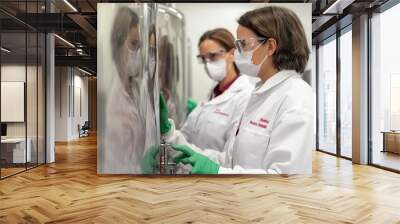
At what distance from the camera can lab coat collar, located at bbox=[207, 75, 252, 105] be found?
659cm

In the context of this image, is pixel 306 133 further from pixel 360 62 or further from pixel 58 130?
pixel 58 130

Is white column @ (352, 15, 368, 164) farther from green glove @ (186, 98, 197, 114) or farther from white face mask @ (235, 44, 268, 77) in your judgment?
green glove @ (186, 98, 197, 114)

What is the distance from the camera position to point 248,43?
6590 mm

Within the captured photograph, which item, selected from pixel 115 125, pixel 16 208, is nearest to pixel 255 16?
pixel 115 125

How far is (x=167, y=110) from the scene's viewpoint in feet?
21.9

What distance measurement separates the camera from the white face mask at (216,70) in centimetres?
660

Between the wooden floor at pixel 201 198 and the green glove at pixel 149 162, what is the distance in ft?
0.51

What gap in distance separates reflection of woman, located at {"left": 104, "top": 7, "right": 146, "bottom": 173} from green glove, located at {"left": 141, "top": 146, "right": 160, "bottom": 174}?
3.3 inches

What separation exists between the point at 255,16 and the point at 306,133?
2061mm

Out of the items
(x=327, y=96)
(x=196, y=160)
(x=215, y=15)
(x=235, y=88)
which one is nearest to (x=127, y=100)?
(x=196, y=160)

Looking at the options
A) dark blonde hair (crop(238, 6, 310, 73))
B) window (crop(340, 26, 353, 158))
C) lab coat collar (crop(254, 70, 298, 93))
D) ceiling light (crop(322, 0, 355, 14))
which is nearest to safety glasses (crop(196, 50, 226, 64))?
dark blonde hair (crop(238, 6, 310, 73))

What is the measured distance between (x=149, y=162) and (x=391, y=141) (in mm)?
4681

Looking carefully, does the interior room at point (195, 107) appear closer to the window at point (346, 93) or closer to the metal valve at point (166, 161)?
the metal valve at point (166, 161)

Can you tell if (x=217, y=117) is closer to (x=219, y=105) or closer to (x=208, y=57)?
(x=219, y=105)
